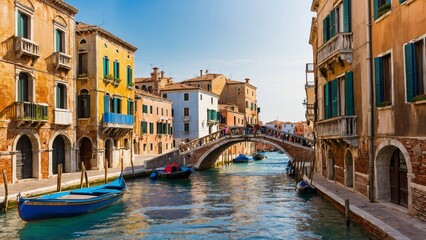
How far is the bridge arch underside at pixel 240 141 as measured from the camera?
26.5 meters

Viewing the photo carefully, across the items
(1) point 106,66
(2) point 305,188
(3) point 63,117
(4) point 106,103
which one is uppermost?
(1) point 106,66

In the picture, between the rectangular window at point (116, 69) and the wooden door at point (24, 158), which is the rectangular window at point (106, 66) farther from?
the wooden door at point (24, 158)

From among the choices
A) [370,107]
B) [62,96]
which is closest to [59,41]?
[62,96]

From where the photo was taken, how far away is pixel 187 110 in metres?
41.8

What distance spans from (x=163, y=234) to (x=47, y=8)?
12351 mm

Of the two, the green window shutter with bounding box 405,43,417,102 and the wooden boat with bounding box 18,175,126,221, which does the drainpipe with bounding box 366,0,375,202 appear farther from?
the wooden boat with bounding box 18,175,126,221

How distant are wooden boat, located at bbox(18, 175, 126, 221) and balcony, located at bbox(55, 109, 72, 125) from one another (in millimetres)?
5315

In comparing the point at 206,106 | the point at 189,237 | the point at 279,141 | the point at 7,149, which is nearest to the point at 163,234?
the point at 189,237

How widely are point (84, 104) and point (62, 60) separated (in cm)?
350

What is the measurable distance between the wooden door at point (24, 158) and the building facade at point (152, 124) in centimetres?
1659

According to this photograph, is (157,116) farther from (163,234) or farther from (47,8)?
(163,234)

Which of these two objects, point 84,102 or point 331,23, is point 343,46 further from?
point 84,102

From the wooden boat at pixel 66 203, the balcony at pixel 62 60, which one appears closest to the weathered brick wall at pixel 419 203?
the wooden boat at pixel 66 203

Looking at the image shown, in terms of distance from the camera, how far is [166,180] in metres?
22.9
